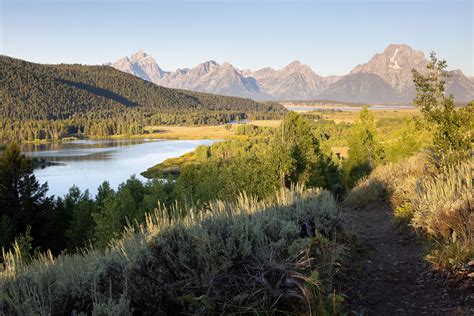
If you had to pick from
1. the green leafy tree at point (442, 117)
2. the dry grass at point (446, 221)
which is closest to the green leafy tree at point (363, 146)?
the green leafy tree at point (442, 117)

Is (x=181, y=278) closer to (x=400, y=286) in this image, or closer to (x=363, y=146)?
(x=400, y=286)

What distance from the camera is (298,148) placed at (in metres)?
34.5

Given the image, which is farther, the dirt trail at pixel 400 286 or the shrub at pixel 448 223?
the shrub at pixel 448 223

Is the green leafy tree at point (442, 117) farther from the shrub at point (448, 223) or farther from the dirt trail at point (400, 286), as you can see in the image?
the dirt trail at point (400, 286)

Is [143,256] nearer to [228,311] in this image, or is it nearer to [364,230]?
[228,311]

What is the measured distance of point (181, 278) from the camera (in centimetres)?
400

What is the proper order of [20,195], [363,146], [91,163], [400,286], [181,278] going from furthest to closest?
[91,163] < [363,146] < [20,195] < [400,286] < [181,278]

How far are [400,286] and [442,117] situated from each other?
25.1ft

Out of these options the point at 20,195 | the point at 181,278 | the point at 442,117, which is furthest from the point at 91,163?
the point at 181,278

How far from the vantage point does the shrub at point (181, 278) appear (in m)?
3.55

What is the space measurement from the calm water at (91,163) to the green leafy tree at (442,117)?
198ft

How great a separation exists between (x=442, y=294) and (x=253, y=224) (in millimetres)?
2189

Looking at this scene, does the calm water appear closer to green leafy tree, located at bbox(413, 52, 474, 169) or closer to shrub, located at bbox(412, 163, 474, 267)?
green leafy tree, located at bbox(413, 52, 474, 169)

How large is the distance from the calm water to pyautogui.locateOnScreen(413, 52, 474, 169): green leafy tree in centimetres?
6032
